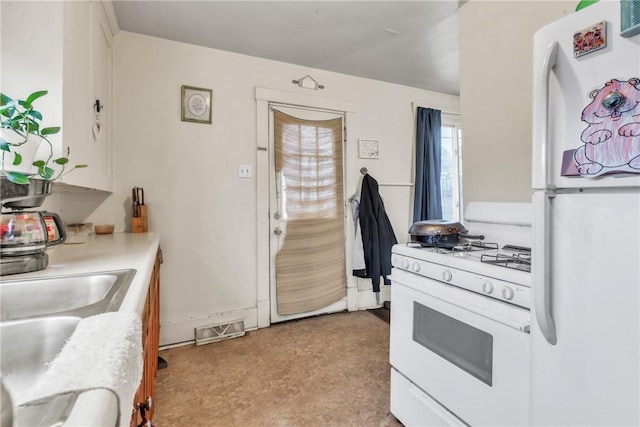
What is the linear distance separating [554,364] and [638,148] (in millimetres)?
609

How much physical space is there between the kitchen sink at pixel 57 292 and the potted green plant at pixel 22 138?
0.96ft

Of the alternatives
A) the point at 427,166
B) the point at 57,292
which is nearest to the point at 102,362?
the point at 57,292

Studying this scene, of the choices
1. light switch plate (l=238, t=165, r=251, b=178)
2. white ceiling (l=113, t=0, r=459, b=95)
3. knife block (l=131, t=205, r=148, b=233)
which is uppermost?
white ceiling (l=113, t=0, r=459, b=95)

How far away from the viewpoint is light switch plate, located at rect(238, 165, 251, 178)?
8.68ft

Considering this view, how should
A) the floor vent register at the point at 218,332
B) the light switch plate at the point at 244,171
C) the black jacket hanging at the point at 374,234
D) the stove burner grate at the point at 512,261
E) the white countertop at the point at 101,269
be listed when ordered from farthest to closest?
the black jacket hanging at the point at 374,234 → the light switch plate at the point at 244,171 → the floor vent register at the point at 218,332 → the stove burner grate at the point at 512,261 → the white countertop at the point at 101,269

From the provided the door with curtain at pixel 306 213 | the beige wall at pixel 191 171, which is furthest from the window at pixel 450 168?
the beige wall at pixel 191 171

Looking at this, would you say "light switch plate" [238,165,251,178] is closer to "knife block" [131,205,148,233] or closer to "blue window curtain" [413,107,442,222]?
"knife block" [131,205,148,233]

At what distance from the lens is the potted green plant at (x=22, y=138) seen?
897 millimetres

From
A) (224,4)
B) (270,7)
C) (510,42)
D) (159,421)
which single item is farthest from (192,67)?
(159,421)

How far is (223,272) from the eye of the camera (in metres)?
2.60

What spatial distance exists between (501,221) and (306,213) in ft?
5.43

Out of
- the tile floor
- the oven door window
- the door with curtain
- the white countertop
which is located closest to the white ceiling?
the door with curtain

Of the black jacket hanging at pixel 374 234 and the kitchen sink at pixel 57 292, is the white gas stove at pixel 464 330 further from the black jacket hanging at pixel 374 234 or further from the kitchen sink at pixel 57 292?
the black jacket hanging at pixel 374 234

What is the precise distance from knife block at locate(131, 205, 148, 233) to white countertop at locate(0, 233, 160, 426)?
57cm
